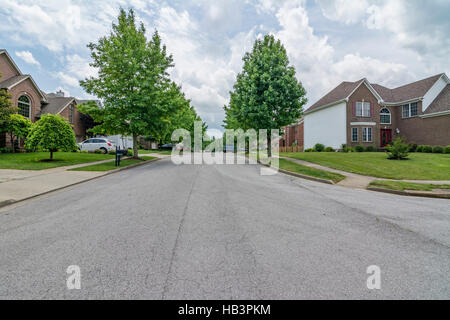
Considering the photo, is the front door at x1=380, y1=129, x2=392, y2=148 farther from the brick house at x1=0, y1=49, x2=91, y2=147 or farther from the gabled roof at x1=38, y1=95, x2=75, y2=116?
the gabled roof at x1=38, y1=95, x2=75, y2=116

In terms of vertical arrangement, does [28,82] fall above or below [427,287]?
above

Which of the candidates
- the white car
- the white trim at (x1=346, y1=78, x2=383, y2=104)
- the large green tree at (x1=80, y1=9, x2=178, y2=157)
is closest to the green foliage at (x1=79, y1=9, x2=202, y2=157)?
the large green tree at (x1=80, y1=9, x2=178, y2=157)

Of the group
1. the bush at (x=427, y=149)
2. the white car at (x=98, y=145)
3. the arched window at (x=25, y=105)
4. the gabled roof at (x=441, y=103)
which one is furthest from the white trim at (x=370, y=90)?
the arched window at (x=25, y=105)

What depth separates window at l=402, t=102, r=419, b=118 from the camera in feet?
93.9

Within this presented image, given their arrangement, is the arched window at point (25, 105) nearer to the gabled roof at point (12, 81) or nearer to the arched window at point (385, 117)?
the gabled roof at point (12, 81)

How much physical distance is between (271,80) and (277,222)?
1643cm

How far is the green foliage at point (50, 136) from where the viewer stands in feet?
50.3

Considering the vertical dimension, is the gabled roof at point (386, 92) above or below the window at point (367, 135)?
above

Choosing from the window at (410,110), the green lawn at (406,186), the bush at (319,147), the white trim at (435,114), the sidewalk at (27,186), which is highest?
the window at (410,110)

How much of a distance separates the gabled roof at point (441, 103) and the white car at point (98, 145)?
36262 mm

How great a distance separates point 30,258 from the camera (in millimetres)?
3312
